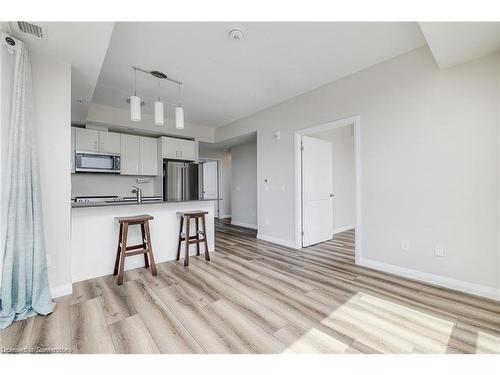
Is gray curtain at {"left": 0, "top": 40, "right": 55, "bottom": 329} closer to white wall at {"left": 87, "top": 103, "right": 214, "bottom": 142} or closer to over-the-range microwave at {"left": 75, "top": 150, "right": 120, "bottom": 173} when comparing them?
over-the-range microwave at {"left": 75, "top": 150, "right": 120, "bottom": 173}

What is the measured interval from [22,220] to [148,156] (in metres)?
3.18

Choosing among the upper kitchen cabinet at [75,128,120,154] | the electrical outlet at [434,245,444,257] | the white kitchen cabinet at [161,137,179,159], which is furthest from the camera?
the white kitchen cabinet at [161,137,179,159]

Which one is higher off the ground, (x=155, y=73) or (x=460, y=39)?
(x=155, y=73)

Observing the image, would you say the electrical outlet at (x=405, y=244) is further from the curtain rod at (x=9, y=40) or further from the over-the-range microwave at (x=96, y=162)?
the over-the-range microwave at (x=96, y=162)

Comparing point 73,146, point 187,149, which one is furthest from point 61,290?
point 187,149

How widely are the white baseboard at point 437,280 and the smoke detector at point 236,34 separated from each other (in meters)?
3.07

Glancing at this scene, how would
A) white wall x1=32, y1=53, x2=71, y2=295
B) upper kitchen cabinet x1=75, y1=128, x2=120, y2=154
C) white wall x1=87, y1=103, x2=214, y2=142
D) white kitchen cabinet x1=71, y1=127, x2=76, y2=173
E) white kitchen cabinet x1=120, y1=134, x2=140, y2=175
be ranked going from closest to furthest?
1. white wall x1=32, y1=53, x2=71, y2=295
2. white kitchen cabinet x1=71, y1=127, x2=76, y2=173
3. upper kitchen cabinet x1=75, y1=128, x2=120, y2=154
4. white wall x1=87, y1=103, x2=214, y2=142
5. white kitchen cabinet x1=120, y1=134, x2=140, y2=175

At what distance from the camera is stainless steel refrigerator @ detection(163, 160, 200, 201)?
4.90 m

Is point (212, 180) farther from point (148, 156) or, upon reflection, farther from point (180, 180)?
point (148, 156)

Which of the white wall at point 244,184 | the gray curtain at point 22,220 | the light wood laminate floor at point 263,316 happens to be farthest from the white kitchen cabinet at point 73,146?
the white wall at point 244,184

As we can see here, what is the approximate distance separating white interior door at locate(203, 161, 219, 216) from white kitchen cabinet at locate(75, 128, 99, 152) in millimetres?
3923

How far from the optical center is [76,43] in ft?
6.49

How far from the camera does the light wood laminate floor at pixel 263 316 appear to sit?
1.48 m

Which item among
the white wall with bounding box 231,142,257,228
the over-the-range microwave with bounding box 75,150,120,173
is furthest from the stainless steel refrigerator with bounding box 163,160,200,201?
the white wall with bounding box 231,142,257,228
